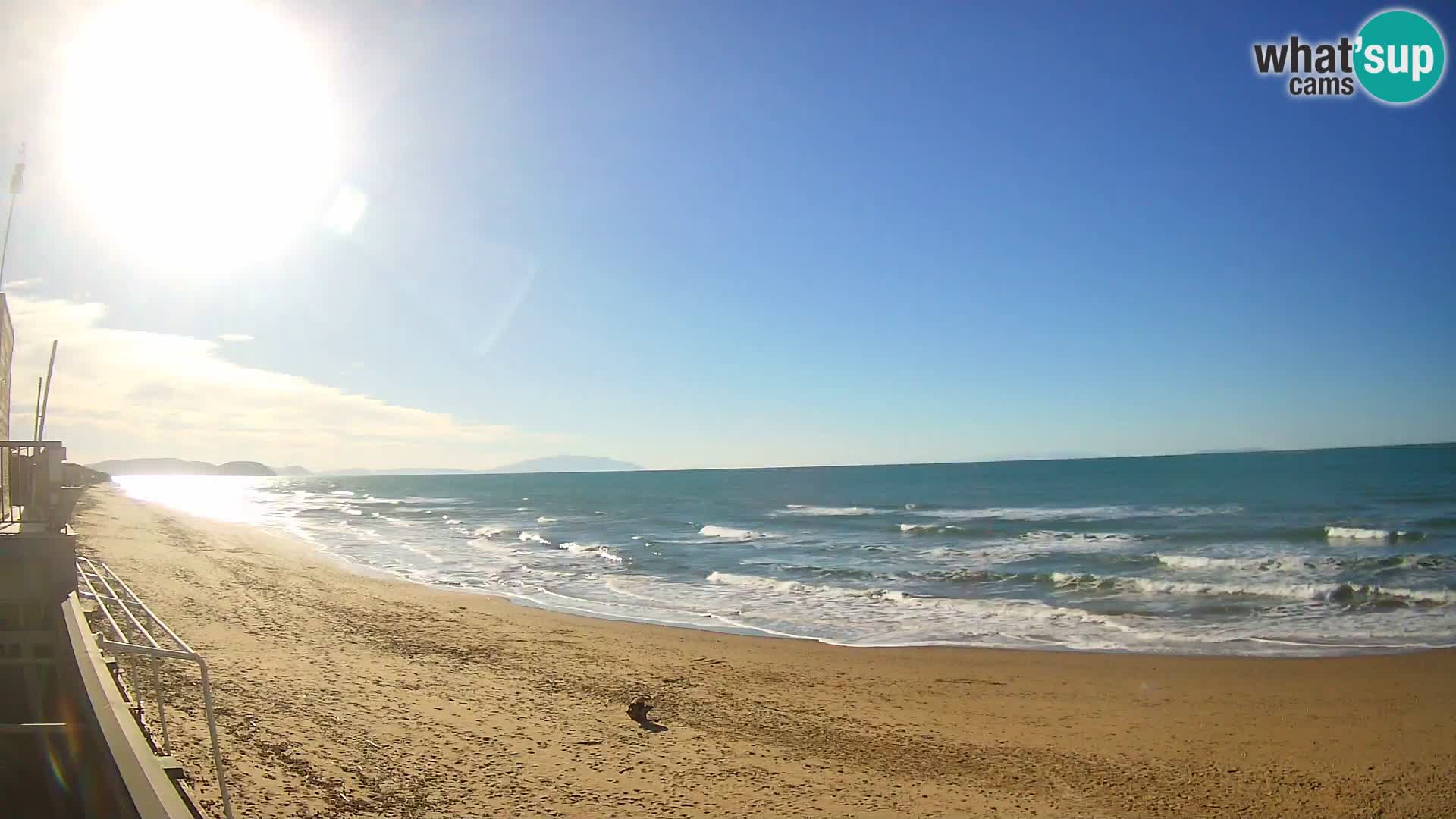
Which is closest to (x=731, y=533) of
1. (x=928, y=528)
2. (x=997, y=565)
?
(x=928, y=528)

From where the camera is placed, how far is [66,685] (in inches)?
338

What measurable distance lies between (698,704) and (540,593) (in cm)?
1203

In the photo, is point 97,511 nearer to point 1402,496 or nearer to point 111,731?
point 111,731

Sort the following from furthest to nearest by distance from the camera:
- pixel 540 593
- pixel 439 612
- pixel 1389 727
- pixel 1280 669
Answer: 1. pixel 540 593
2. pixel 439 612
3. pixel 1280 669
4. pixel 1389 727

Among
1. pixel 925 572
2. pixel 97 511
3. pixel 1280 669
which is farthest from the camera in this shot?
pixel 97 511

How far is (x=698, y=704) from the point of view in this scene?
34.5 feet

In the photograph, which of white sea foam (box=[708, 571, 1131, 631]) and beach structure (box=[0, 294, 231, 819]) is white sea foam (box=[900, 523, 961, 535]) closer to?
white sea foam (box=[708, 571, 1131, 631])

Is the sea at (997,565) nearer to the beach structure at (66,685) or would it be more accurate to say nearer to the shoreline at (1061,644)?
the shoreline at (1061,644)

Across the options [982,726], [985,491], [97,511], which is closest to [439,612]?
[982,726]

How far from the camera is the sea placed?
623 inches

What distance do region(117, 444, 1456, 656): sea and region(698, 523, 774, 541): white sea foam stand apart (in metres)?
0.29

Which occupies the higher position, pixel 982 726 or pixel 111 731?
pixel 111 731

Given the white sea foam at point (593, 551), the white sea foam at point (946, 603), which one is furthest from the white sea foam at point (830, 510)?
the white sea foam at point (946, 603)

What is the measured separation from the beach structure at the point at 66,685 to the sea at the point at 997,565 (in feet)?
33.5
